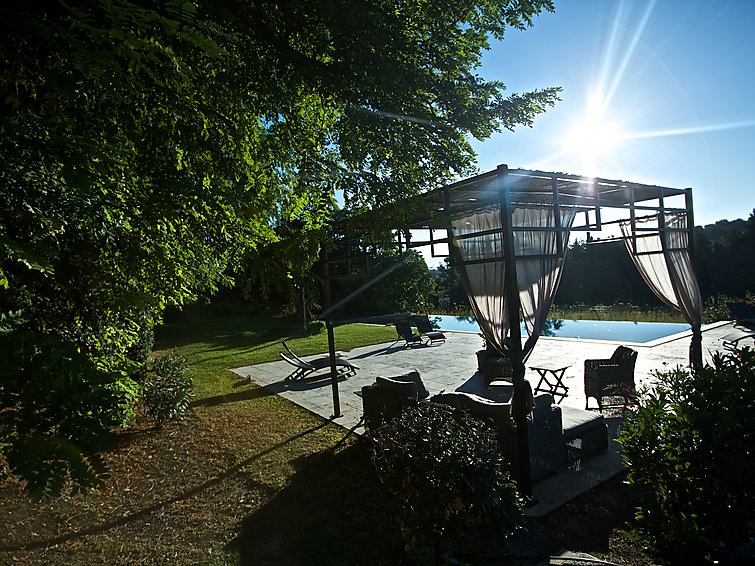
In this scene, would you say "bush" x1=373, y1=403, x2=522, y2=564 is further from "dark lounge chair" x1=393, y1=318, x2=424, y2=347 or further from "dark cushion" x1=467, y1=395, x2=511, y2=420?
"dark lounge chair" x1=393, y1=318, x2=424, y2=347

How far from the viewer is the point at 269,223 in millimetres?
4520

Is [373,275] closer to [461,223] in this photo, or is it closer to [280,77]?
[461,223]

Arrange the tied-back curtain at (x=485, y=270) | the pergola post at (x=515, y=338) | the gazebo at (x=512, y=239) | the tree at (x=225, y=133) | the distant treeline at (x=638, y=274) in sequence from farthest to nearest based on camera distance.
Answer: the distant treeline at (x=638, y=274), the tied-back curtain at (x=485, y=270), the gazebo at (x=512, y=239), the pergola post at (x=515, y=338), the tree at (x=225, y=133)

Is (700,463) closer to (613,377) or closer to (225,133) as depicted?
(225,133)

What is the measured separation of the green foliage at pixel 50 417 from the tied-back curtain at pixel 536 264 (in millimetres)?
4058

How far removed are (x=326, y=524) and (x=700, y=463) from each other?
3.04 m

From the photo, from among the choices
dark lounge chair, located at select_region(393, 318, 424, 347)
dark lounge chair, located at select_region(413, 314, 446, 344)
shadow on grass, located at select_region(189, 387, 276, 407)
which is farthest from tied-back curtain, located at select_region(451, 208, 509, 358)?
dark lounge chair, located at select_region(413, 314, 446, 344)

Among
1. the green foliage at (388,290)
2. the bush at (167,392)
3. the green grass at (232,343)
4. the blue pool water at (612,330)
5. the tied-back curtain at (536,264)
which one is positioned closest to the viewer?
the tied-back curtain at (536,264)

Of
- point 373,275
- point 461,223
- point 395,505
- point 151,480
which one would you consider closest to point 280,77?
point 461,223

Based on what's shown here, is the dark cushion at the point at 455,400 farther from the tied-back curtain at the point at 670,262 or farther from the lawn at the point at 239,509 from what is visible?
the tied-back curtain at the point at 670,262

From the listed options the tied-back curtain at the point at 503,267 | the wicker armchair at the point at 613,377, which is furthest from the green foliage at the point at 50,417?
the wicker armchair at the point at 613,377

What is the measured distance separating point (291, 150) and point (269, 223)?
81 centimetres

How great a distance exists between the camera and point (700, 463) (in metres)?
2.50

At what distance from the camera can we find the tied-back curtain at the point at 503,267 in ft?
16.1
